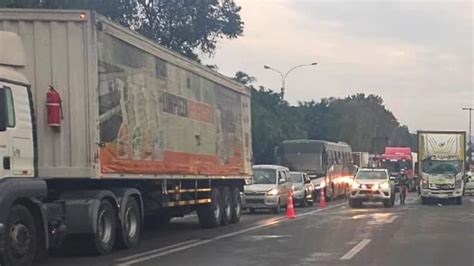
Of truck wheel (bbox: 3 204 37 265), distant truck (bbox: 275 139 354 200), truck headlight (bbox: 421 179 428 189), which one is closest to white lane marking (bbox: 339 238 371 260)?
truck wheel (bbox: 3 204 37 265)

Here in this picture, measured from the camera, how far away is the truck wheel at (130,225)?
51.9 feet

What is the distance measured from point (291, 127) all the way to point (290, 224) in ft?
176

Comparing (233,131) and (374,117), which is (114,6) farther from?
(374,117)

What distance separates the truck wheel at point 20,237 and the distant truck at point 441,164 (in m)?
28.0

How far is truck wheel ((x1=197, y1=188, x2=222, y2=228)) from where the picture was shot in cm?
2244

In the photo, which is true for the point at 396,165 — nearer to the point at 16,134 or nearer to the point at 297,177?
the point at 297,177

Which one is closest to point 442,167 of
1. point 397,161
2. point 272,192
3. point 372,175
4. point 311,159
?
point 372,175

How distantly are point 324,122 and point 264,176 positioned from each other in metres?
73.3

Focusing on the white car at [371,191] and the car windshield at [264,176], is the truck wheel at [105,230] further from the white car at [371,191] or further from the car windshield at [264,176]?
the white car at [371,191]

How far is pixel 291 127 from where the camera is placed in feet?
251

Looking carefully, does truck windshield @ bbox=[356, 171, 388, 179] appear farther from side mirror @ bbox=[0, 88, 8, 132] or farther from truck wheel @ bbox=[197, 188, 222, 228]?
side mirror @ bbox=[0, 88, 8, 132]

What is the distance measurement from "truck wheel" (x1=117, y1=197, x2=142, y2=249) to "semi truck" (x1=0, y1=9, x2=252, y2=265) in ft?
0.08

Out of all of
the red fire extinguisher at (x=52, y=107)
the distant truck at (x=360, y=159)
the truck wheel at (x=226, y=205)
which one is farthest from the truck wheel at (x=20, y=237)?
the distant truck at (x=360, y=159)

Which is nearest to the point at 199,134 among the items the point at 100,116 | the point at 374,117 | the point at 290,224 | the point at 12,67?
the point at 290,224
